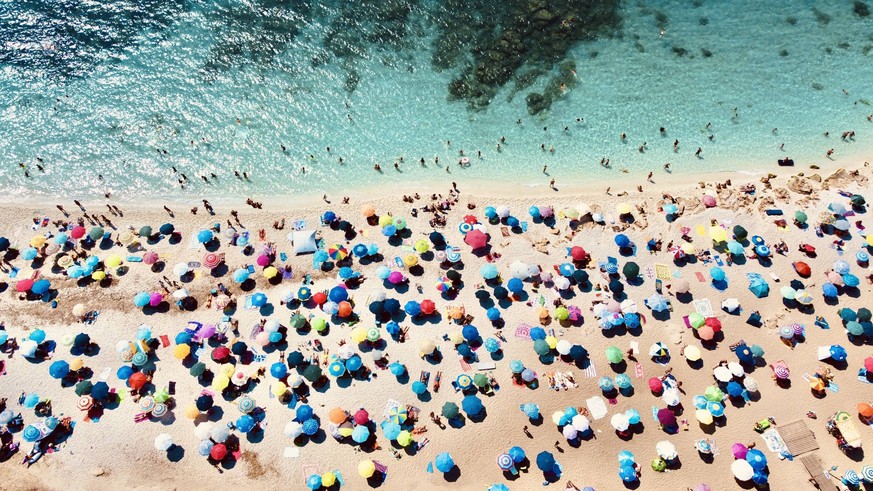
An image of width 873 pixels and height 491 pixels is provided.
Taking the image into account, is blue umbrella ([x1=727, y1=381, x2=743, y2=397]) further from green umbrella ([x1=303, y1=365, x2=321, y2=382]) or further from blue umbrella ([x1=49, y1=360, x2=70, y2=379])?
blue umbrella ([x1=49, y1=360, x2=70, y2=379])

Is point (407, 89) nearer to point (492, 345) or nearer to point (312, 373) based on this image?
point (492, 345)

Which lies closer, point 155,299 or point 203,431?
point 203,431

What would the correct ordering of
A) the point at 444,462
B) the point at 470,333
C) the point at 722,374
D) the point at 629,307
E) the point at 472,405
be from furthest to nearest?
the point at 629,307, the point at 470,333, the point at 722,374, the point at 472,405, the point at 444,462

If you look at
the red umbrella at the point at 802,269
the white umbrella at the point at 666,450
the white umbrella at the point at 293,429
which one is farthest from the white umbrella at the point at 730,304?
the white umbrella at the point at 293,429

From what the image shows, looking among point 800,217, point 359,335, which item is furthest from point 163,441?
point 800,217

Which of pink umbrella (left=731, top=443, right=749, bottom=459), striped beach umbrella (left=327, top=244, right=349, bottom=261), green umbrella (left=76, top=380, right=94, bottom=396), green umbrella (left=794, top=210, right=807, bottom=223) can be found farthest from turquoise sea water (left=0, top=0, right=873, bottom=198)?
pink umbrella (left=731, top=443, right=749, bottom=459)

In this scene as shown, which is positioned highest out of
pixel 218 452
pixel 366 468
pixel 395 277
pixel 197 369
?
pixel 395 277
